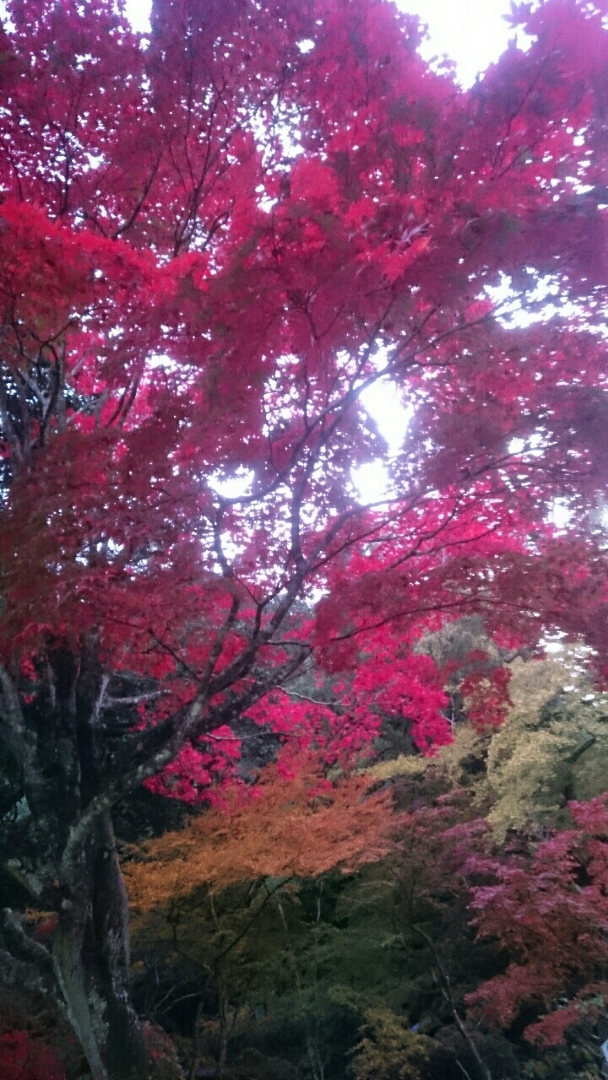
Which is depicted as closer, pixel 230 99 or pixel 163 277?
pixel 163 277

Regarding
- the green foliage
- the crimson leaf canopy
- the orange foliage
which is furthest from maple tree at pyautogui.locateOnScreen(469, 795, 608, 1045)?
the crimson leaf canopy

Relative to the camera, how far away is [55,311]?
4.62m

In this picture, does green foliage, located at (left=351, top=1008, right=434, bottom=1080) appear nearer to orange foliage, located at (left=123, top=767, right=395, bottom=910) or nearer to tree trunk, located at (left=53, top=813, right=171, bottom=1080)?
orange foliage, located at (left=123, top=767, right=395, bottom=910)

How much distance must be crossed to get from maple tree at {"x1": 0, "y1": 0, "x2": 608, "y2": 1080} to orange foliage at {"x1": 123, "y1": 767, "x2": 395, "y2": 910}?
2.34 meters

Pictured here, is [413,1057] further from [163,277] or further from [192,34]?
[192,34]

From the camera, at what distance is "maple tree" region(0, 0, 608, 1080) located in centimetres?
389

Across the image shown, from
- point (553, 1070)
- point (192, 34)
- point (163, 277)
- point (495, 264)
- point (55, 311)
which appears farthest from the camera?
point (553, 1070)

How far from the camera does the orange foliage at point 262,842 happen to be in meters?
7.60

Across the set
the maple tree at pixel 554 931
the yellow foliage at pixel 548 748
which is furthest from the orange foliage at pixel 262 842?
the yellow foliage at pixel 548 748

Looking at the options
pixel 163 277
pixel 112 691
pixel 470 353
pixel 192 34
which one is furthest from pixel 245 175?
pixel 112 691

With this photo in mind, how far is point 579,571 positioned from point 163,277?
3669mm

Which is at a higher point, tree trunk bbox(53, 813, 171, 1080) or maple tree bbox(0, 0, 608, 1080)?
maple tree bbox(0, 0, 608, 1080)

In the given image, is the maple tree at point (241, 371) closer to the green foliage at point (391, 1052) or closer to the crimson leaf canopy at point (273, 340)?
the crimson leaf canopy at point (273, 340)

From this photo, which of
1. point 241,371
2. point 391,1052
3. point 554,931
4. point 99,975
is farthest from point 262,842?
point 241,371
